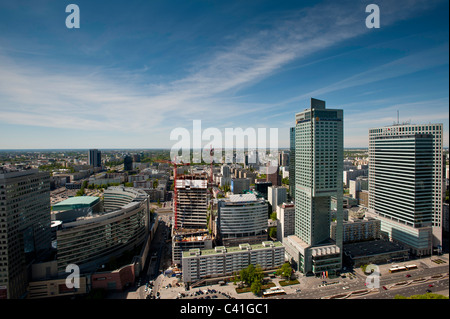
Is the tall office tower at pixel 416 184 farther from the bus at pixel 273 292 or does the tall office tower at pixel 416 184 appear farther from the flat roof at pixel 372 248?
the bus at pixel 273 292

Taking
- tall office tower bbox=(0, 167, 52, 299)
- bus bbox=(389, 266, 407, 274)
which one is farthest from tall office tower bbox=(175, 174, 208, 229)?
bus bbox=(389, 266, 407, 274)

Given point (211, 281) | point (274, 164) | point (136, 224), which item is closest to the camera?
point (211, 281)

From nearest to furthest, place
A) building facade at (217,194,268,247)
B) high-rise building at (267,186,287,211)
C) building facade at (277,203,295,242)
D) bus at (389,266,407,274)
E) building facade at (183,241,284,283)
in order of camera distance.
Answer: building facade at (183,241,284,283) < bus at (389,266,407,274) < building facade at (217,194,268,247) < building facade at (277,203,295,242) < high-rise building at (267,186,287,211)

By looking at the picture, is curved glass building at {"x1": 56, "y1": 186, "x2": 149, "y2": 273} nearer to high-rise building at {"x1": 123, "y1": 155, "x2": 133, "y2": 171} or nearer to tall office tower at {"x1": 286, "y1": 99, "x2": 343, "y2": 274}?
tall office tower at {"x1": 286, "y1": 99, "x2": 343, "y2": 274}

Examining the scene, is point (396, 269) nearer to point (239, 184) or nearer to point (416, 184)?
point (416, 184)

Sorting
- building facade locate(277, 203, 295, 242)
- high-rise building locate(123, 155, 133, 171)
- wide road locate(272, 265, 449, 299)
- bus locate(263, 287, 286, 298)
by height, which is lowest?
wide road locate(272, 265, 449, 299)

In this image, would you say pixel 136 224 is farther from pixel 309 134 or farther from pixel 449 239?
pixel 449 239
